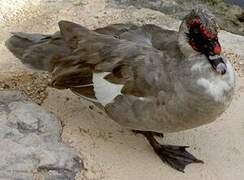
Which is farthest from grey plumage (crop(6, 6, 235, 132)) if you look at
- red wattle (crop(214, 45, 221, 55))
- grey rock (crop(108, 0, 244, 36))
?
grey rock (crop(108, 0, 244, 36))

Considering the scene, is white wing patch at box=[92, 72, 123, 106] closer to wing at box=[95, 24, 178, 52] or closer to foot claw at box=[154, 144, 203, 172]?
wing at box=[95, 24, 178, 52]

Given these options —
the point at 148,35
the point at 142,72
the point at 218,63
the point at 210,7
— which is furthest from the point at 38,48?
the point at 210,7

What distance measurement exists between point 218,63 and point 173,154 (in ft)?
2.28

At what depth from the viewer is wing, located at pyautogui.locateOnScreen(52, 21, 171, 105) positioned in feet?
12.5

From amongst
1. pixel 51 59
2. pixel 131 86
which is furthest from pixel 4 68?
pixel 131 86

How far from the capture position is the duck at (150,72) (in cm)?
367

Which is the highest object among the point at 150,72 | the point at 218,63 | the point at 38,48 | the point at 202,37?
the point at 202,37

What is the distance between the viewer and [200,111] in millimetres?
3703

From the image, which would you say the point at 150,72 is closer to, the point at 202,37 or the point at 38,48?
the point at 202,37

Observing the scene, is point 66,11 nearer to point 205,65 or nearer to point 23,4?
point 23,4

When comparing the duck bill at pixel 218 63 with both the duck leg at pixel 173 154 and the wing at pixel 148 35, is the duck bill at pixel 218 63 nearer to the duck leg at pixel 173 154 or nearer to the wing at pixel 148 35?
the wing at pixel 148 35

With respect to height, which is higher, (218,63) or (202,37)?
(202,37)

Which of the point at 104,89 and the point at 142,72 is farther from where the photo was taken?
the point at 104,89

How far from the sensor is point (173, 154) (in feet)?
13.3
